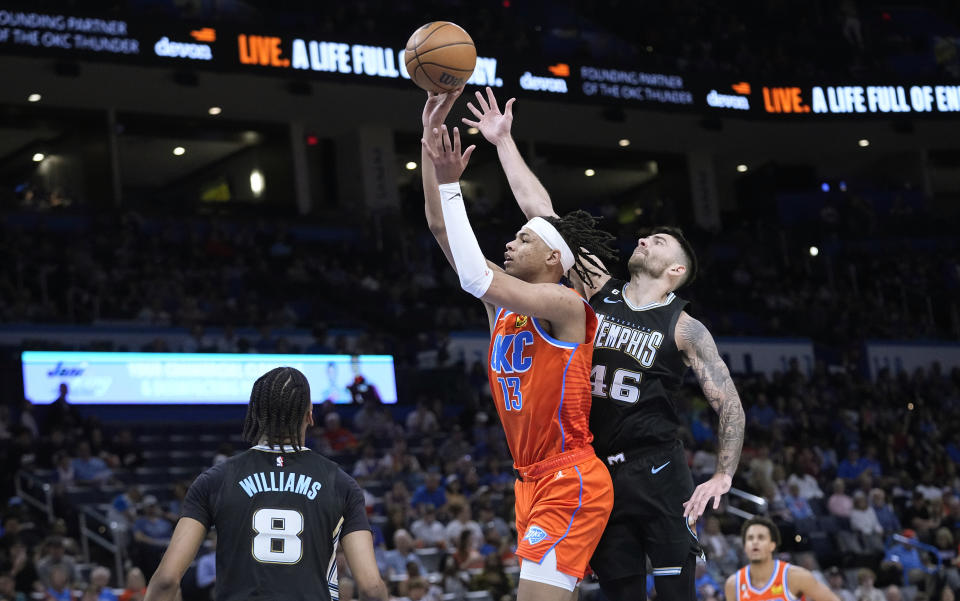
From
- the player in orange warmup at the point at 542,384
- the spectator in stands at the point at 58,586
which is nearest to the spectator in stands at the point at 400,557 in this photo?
the spectator in stands at the point at 58,586

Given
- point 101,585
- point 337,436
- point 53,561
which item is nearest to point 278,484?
point 101,585

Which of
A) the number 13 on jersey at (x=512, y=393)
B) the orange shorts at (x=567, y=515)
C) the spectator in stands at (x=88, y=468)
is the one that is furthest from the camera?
the spectator in stands at (x=88, y=468)

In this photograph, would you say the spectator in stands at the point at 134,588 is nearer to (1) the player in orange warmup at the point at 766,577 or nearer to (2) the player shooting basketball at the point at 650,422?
(1) the player in orange warmup at the point at 766,577

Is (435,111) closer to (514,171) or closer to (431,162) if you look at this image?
(431,162)

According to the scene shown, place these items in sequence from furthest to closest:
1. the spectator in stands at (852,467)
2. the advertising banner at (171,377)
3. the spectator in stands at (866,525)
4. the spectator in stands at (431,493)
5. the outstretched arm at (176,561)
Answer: the spectator in stands at (852,467)
the advertising banner at (171,377)
the spectator in stands at (866,525)
the spectator in stands at (431,493)
the outstretched arm at (176,561)

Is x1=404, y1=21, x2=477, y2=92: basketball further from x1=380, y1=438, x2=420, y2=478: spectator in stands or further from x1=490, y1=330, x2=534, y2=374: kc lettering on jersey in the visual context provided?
x1=380, y1=438, x2=420, y2=478: spectator in stands

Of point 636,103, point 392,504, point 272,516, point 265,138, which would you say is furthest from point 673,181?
point 272,516

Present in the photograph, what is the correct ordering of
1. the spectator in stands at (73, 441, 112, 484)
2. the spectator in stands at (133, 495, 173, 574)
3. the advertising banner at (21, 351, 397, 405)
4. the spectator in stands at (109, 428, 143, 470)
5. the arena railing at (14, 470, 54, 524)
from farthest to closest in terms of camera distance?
the advertising banner at (21, 351, 397, 405), the spectator in stands at (109, 428, 143, 470), the spectator in stands at (73, 441, 112, 484), the arena railing at (14, 470, 54, 524), the spectator in stands at (133, 495, 173, 574)

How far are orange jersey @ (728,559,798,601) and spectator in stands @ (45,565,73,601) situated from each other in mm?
5868

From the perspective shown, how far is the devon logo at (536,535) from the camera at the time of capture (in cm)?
497

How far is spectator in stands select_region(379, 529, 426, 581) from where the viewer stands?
12.5 m

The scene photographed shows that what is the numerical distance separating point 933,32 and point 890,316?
10.1 metres

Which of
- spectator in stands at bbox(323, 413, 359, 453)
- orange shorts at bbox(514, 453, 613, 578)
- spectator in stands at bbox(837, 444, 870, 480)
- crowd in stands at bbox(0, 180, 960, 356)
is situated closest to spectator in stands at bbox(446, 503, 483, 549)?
spectator in stands at bbox(323, 413, 359, 453)

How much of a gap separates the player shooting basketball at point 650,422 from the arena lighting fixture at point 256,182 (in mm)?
21414
